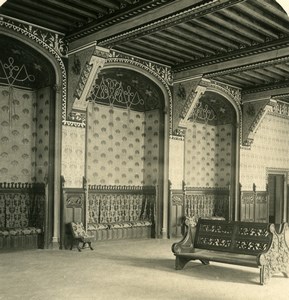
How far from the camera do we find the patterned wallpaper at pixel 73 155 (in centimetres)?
861

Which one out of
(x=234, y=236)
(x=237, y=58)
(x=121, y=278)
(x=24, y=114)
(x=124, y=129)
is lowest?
(x=121, y=278)

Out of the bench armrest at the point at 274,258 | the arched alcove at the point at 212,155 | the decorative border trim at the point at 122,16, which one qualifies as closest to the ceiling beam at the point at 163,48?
the decorative border trim at the point at 122,16

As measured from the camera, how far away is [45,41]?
27.2 feet

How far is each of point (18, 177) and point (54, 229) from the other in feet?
4.26

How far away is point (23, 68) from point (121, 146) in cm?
307

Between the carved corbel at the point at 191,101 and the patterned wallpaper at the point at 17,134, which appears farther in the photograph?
the carved corbel at the point at 191,101

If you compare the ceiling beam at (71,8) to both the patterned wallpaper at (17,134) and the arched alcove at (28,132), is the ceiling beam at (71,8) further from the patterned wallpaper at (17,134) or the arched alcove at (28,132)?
the patterned wallpaper at (17,134)

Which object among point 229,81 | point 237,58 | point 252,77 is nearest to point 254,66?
point 237,58

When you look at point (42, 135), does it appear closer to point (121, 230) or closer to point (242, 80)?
point (121, 230)

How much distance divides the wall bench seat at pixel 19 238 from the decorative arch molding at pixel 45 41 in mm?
2383

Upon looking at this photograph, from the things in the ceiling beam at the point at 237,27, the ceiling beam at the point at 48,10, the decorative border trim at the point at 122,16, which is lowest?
the decorative border trim at the point at 122,16

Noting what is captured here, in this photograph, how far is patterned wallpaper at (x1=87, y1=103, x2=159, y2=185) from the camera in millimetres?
9930

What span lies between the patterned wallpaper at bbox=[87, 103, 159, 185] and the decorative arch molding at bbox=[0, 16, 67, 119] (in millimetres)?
1339

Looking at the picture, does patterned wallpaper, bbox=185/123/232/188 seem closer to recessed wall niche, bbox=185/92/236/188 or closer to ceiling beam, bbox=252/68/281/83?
recessed wall niche, bbox=185/92/236/188
